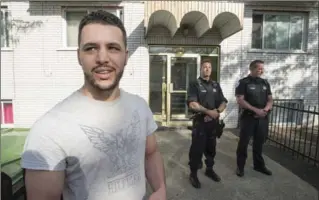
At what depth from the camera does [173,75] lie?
305 inches

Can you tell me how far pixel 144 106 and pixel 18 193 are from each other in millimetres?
1646

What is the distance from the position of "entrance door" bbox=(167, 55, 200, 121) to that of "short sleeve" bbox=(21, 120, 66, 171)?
6657 millimetres

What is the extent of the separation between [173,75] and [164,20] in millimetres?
1669

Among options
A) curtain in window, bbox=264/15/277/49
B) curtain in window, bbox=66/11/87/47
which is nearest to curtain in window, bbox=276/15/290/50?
curtain in window, bbox=264/15/277/49

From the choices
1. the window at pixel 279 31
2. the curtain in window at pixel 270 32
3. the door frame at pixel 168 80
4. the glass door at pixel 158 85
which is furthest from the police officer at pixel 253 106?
the curtain in window at pixel 270 32

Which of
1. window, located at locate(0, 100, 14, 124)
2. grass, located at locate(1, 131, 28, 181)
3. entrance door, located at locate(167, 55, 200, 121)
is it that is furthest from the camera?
entrance door, located at locate(167, 55, 200, 121)

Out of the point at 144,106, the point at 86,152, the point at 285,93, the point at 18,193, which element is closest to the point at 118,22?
the point at 144,106

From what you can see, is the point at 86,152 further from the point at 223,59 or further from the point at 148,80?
the point at 223,59

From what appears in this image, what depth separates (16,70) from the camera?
23.9 feet

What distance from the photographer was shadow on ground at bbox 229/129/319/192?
4043mm

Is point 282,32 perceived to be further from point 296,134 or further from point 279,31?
point 296,134

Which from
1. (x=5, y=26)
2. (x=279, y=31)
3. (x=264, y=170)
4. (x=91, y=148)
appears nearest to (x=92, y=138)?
(x=91, y=148)

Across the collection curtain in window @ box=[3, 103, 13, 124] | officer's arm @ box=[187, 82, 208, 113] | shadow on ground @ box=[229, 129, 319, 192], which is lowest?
shadow on ground @ box=[229, 129, 319, 192]

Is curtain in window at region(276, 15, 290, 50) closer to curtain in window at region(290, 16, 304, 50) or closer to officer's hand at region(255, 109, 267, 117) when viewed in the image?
curtain in window at region(290, 16, 304, 50)
